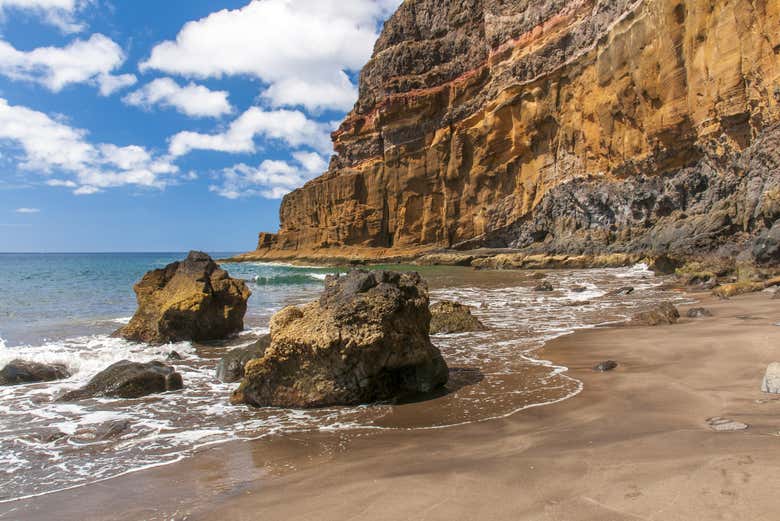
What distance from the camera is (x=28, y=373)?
7.42 meters

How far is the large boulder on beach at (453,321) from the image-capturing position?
10.5 metres

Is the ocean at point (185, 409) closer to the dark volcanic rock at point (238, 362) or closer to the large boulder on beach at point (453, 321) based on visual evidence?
the dark volcanic rock at point (238, 362)

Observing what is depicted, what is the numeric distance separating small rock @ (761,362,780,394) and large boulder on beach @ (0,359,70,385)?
911 cm

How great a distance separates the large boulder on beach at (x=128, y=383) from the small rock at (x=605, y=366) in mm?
5663

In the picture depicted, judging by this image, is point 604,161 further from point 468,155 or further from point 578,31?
point 468,155

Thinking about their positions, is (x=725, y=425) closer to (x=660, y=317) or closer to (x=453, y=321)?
(x=660, y=317)

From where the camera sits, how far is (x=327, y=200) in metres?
66.1

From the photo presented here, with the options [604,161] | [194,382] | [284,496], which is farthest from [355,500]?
[604,161]

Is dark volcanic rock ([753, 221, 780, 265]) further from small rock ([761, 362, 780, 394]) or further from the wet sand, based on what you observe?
small rock ([761, 362, 780, 394])

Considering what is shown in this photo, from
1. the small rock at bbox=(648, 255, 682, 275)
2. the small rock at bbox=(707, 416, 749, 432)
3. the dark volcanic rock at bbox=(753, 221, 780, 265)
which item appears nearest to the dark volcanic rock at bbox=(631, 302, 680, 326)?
the small rock at bbox=(707, 416, 749, 432)

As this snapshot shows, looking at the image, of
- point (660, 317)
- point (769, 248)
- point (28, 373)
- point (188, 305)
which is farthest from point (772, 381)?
point (769, 248)

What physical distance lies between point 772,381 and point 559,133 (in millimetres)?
44645

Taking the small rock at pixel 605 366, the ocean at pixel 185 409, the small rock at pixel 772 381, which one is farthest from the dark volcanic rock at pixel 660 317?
the small rock at pixel 772 381

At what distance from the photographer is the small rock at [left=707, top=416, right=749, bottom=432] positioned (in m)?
3.56
